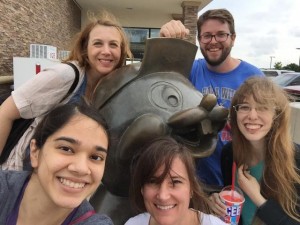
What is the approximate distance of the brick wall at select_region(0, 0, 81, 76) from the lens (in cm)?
672

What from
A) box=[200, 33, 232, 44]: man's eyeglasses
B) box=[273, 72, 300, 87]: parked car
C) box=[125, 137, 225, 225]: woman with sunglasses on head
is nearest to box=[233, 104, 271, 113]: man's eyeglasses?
box=[125, 137, 225, 225]: woman with sunglasses on head

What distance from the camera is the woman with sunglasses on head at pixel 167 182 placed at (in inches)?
48.4

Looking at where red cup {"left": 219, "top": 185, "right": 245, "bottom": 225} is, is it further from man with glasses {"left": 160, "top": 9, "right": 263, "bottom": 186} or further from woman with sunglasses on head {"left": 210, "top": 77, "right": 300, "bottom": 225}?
man with glasses {"left": 160, "top": 9, "right": 263, "bottom": 186}

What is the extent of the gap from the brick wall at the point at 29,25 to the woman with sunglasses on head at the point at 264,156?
5800 millimetres

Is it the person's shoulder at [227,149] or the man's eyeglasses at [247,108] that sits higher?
the man's eyeglasses at [247,108]

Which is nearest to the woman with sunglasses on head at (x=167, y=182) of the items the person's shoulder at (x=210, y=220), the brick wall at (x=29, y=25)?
the person's shoulder at (x=210, y=220)

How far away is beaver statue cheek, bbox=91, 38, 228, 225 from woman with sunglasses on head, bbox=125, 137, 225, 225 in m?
0.08

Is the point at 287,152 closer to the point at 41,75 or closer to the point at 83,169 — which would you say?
the point at 83,169

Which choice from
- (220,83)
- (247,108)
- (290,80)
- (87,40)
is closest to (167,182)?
(247,108)

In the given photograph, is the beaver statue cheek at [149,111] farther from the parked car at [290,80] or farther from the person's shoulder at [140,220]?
the parked car at [290,80]

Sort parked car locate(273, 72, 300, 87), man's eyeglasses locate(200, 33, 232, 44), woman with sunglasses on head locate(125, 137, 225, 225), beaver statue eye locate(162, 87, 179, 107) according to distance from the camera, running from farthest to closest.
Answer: parked car locate(273, 72, 300, 87)
man's eyeglasses locate(200, 33, 232, 44)
beaver statue eye locate(162, 87, 179, 107)
woman with sunglasses on head locate(125, 137, 225, 225)

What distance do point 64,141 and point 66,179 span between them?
117 millimetres

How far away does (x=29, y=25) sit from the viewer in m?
8.01

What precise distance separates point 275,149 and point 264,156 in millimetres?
76
